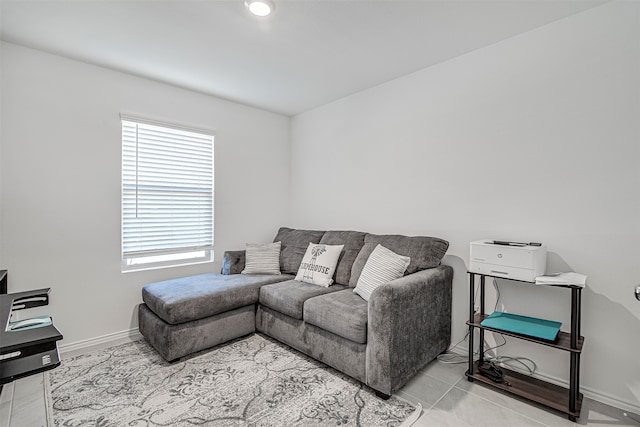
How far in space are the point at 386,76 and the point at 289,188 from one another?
6.56 ft

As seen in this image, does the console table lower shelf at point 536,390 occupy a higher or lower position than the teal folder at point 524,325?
lower

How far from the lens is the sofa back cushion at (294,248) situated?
3506 mm

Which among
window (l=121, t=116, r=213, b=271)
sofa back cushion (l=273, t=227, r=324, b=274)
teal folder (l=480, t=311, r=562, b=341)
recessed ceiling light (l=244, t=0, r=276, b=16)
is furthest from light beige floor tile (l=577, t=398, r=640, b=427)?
window (l=121, t=116, r=213, b=271)

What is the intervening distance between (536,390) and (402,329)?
95 centimetres

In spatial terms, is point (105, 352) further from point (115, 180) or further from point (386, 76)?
point (386, 76)

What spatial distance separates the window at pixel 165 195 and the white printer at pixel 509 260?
2788 millimetres

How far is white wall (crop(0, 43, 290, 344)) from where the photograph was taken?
2.48 m

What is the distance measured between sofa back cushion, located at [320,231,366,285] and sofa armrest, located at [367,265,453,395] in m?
0.77

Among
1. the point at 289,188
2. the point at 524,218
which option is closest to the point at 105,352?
the point at 289,188

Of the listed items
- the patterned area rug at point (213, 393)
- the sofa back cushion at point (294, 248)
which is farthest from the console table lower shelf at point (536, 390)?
the sofa back cushion at point (294, 248)

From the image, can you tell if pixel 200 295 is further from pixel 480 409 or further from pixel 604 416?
pixel 604 416

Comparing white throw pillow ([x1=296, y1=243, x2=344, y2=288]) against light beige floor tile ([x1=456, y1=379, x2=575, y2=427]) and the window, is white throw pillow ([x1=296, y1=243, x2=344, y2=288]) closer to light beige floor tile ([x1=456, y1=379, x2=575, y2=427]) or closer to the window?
the window

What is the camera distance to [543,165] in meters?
2.25

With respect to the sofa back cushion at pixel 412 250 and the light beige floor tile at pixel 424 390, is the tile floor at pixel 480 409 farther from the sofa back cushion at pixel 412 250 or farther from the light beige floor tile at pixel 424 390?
the sofa back cushion at pixel 412 250
